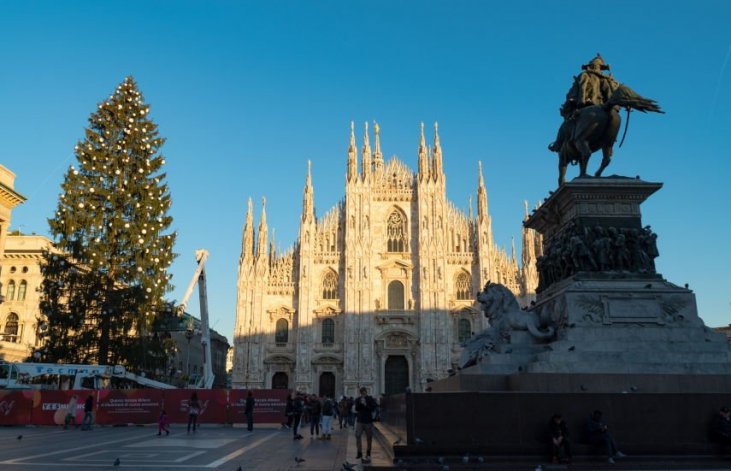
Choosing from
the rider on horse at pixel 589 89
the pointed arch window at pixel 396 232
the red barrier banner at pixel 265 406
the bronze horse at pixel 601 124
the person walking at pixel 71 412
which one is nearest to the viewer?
the bronze horse at pixel 601 124

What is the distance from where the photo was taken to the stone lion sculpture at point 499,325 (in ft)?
29.5

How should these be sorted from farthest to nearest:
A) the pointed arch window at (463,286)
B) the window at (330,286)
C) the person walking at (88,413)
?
the window at (330,286) < the pointed arch window at (463,286) < the person walking at (88,413)

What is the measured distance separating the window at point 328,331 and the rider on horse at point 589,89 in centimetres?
3535

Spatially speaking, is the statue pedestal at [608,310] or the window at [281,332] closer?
the statue pedestal at [608,310]

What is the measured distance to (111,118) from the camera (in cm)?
2783

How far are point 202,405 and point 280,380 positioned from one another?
69.0 feet

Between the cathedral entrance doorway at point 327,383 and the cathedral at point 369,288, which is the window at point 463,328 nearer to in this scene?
the cathedral at point 369,288

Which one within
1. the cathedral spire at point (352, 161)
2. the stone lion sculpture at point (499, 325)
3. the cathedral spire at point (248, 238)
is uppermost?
the cathedral spire at point (352, 161)

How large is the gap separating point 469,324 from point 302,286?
12.9m

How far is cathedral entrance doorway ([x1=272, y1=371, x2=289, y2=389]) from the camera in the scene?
44.2m

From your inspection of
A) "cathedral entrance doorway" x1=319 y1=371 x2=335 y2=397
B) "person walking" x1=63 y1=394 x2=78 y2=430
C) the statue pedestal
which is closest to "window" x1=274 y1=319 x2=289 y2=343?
"cathedral entrance doorway" x1=319 y1=371 x2=335 y2=397

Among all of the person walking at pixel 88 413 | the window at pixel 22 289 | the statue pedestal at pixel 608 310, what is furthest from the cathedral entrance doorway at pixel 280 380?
the statue pedestal at pixel 608 310

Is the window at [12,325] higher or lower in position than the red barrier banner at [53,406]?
higher

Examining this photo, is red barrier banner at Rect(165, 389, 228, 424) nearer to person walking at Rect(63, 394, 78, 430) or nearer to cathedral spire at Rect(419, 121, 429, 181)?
person walking at Rect(63, 394, 78, 430)
